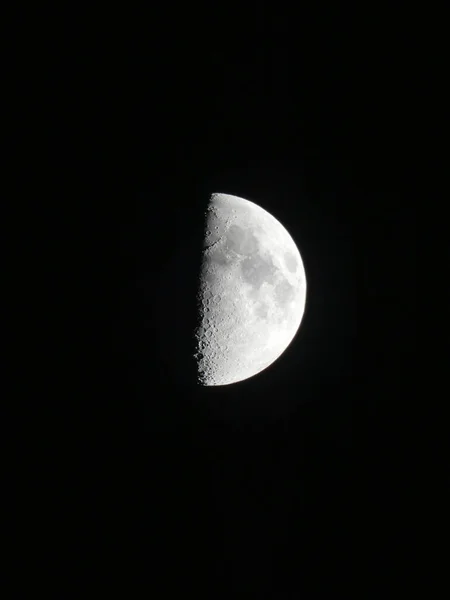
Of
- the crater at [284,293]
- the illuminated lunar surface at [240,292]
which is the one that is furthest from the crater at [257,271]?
the crater at [284,293]

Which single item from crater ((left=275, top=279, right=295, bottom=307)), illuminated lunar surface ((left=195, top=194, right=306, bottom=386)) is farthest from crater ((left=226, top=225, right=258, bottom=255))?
crater ((left=275, top=279, right=295, bottom=307))

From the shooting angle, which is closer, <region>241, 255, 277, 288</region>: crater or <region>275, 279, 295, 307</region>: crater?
<region>241, 255, 277, 288</region>: crater

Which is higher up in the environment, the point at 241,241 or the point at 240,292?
the point at 241,241

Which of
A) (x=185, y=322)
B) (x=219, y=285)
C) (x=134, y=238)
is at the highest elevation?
(x=134, y=238)

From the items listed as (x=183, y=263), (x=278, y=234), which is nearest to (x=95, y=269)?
(x=183, y=263)

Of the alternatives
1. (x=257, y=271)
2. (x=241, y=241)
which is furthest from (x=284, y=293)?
(x=241, y=241)

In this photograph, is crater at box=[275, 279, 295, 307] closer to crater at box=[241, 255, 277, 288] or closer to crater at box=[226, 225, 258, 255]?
crater at box=[241, 255, 277, 288]

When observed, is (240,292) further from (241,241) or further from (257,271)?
(241,241)

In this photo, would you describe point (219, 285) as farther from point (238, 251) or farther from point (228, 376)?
point (228, 376)

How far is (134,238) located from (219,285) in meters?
0.72

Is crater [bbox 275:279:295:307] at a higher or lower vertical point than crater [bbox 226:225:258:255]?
lower

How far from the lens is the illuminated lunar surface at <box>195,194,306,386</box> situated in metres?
3.22

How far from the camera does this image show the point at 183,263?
3.10 m

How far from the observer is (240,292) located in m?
3.25
